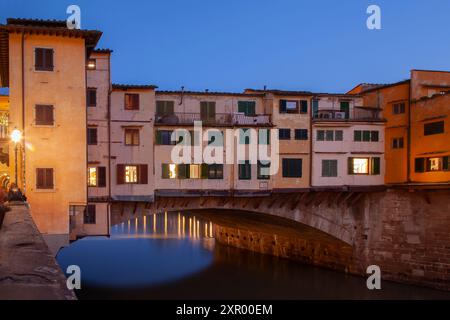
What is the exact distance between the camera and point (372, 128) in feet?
112

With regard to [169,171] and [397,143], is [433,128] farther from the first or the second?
[169,171]

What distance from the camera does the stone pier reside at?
4375 mm

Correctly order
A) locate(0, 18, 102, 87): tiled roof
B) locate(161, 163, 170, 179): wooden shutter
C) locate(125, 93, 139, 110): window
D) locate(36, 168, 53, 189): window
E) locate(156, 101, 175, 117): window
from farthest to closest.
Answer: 1. locate(156, 101, 175, 117): window
2. locate(161, 163, 170, 179): wooden shutter
3. locate(125, 93, 139, 110): window
4. locate(36, 168, 53, 189): window
5. locate(0, 18, 102, 87): tiled roof

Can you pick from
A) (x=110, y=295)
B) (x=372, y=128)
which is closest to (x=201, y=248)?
(x=110, y=295)

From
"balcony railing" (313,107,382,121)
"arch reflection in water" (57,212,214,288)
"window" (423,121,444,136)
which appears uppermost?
"balcony railing" (313,107,382,121)

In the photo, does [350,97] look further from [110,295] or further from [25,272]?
[25,272]

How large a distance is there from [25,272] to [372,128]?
32200 mm

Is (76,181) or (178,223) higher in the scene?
(76,181)

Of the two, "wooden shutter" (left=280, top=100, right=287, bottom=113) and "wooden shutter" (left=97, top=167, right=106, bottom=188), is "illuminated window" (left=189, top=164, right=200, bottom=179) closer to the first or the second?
"wooden shutter" (left=97, top=167, right=106, bottom=188)

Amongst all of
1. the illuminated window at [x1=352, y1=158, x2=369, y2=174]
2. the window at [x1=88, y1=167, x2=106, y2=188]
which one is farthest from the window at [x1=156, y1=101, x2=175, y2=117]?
the illuminated window at [x1=352, y1=158, x2=369, y2=174]

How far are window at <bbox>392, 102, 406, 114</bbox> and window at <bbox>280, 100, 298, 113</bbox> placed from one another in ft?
28.9

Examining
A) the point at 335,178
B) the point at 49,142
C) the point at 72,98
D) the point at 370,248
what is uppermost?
the point at 72,98
